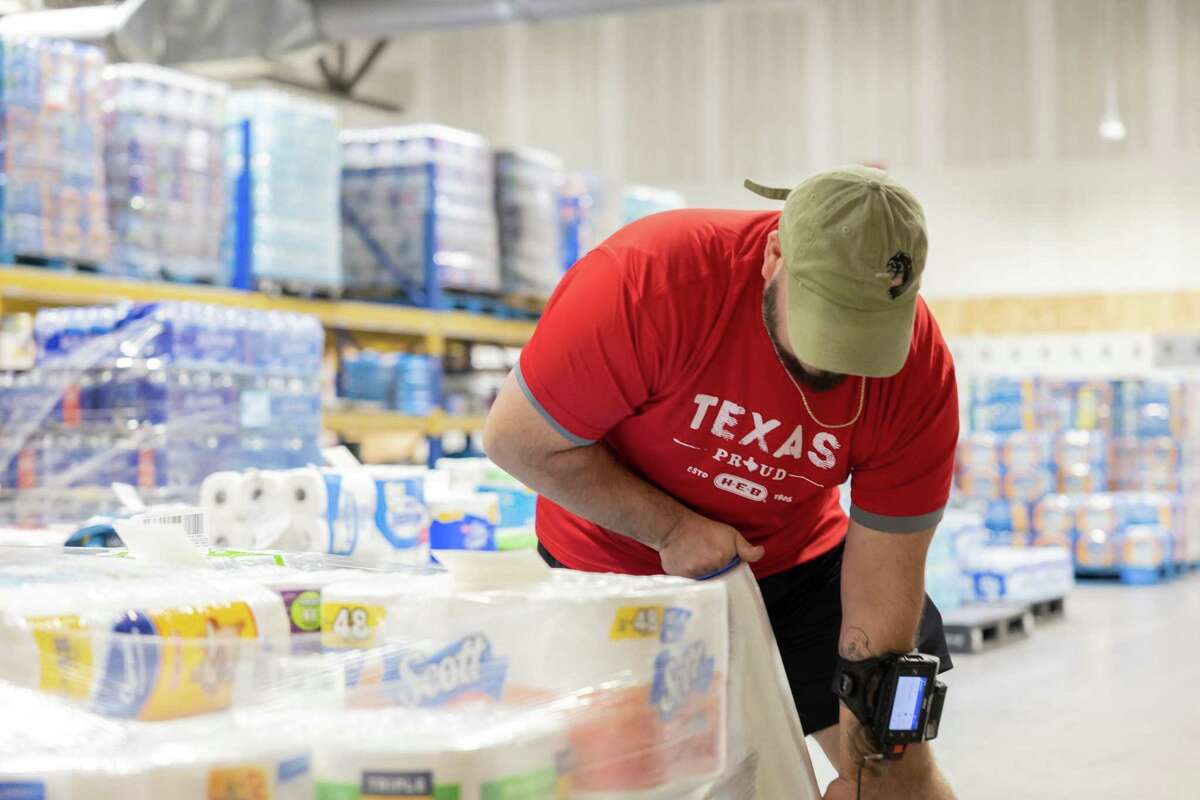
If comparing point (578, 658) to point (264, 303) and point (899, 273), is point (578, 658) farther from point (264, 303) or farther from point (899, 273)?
point (264, 303)

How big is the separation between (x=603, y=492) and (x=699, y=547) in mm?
215

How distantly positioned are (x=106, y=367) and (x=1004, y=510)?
359 inches

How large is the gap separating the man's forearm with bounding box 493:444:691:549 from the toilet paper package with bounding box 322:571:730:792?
28.3 inches

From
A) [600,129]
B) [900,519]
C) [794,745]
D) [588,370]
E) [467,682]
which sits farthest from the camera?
[600,129]

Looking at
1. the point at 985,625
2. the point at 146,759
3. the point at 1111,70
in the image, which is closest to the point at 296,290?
the point at 985,625

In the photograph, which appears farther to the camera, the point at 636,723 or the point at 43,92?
the point at 43,92

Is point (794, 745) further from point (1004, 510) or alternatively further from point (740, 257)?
point (1004, 510)

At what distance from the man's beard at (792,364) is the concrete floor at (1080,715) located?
3145 mm

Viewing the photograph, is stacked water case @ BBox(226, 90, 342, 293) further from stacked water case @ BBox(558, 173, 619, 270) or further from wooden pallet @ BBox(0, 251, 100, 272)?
stacked water case @ BBox(558, 173, 619, 270)

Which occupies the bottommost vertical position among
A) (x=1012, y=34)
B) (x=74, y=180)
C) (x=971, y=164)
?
(x=74, y=180)

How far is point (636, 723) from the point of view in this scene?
1.68 meters

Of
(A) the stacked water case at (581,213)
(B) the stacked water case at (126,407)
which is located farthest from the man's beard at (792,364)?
(A) the stacked water case at (581,213)

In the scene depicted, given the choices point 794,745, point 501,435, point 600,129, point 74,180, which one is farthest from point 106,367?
point 600,129

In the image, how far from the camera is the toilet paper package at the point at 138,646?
62.1 inches
